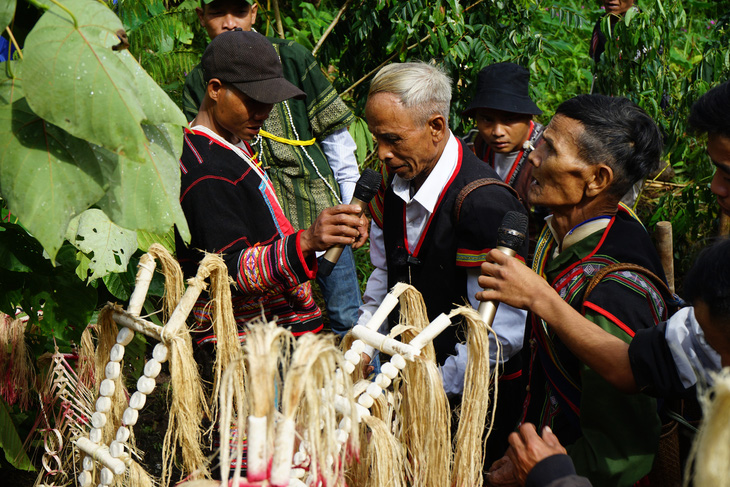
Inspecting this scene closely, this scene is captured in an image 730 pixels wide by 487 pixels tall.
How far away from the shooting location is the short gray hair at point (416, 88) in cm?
223

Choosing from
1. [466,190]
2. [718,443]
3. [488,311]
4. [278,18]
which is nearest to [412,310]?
[488,311]

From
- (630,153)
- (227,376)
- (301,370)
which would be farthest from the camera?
(630,153)

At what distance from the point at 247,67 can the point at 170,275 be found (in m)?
0.97

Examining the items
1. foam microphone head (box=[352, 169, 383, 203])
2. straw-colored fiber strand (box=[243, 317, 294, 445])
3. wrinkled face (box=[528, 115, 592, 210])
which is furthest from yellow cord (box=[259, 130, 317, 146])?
straw-colored fiber strand (box=[243, 317, 294, 445])

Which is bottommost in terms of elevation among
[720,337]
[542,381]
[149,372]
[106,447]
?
[542,381]

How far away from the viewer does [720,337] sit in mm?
1317

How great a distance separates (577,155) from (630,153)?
0.14 m

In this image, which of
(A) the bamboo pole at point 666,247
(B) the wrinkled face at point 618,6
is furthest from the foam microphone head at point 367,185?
(B) the wrinkled face at point 618,6

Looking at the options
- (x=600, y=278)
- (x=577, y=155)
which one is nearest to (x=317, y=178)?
(x=577, y=155)

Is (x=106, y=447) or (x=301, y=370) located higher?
(x=301, y=370)

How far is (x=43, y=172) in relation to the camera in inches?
41.8

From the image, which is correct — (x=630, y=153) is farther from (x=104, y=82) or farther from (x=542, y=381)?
(x=104, y=82)

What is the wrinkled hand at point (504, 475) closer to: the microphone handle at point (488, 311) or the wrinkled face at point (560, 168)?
the microphone handle at point (488, 311)

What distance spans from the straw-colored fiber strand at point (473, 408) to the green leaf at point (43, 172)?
0.74 m
